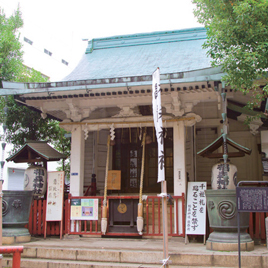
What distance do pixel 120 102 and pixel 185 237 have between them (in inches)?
170

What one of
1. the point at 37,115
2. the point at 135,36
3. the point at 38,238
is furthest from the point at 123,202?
the point at 135,36

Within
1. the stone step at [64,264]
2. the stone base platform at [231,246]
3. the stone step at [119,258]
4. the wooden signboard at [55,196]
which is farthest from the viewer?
the wooden signboard at [55,196]

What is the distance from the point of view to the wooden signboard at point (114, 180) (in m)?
11.0

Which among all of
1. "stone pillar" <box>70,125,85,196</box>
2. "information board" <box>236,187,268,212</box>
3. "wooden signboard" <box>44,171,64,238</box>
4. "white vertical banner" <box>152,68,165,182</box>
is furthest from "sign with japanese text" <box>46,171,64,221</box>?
"information board" <box>236,187,268,212</box>

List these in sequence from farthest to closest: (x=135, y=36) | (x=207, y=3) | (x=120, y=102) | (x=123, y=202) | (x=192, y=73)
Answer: (x=135, y=36), (x=120, y=102), (x=123, y=202), (x=192, y=73), (x=207, y=3)

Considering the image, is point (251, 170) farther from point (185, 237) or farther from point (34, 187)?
point (34, 187)

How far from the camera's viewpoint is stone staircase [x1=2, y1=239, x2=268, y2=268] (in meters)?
6.66

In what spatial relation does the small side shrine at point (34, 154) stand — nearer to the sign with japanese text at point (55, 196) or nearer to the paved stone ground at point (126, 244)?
the sign with japanese text at point (55, 196)

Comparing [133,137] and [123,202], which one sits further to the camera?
[133,137]

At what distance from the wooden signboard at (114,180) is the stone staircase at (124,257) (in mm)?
2945

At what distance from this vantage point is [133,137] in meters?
12.7

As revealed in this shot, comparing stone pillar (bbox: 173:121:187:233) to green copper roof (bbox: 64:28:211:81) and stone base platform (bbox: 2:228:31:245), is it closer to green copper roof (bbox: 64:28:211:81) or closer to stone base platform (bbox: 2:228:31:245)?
green copper roof (bbox: 64:28:211:81)

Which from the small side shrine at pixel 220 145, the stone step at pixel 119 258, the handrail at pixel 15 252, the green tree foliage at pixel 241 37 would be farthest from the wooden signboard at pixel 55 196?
the green tree foliage at pixel 241 37

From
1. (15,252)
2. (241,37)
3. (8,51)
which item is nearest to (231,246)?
(241,37)
